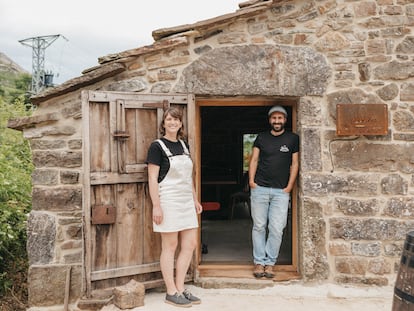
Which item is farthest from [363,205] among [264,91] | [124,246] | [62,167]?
[62,167]

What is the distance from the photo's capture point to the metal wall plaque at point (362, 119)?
4133 mm

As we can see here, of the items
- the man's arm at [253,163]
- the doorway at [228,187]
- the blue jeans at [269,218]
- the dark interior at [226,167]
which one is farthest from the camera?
the dark interior at [226,167]

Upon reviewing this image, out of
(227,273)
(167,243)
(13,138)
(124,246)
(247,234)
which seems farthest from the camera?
(13,138)

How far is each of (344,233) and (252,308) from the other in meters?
1.25

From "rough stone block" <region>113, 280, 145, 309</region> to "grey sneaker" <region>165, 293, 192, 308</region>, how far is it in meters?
0.26

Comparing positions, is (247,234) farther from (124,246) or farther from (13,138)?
(13,138)

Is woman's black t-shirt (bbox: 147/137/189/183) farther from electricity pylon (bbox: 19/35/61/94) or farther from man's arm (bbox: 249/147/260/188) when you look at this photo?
electricity pylon (bbox: 19/35/61/94)

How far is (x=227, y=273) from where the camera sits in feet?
14.6

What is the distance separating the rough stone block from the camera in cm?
371

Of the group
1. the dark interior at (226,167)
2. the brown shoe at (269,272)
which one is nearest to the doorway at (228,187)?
the dark interior at (226,167)

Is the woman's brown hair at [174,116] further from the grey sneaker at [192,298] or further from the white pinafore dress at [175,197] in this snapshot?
the grey sneaker at [192,298]

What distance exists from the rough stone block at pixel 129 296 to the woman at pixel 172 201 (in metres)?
0.26

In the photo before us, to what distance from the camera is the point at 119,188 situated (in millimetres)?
3984

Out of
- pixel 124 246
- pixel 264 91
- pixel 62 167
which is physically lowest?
pixel 124 246
